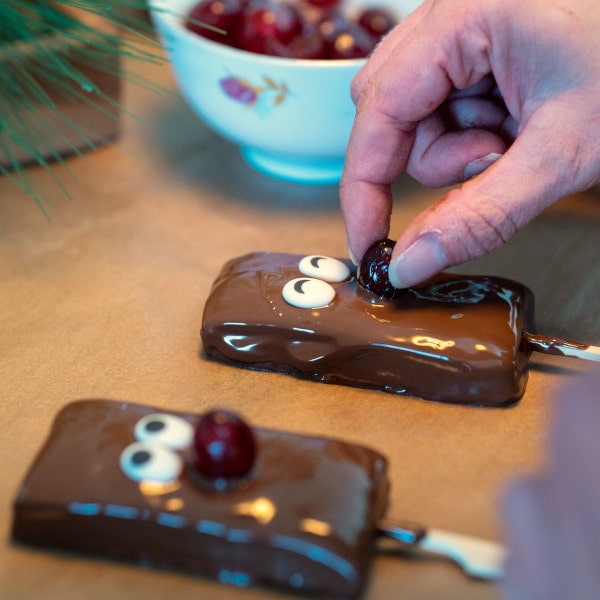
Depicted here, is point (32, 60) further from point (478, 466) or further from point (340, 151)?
point (478, 466)

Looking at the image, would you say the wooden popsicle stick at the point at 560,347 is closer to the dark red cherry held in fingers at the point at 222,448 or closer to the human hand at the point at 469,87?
the human hand at the point at 469,87

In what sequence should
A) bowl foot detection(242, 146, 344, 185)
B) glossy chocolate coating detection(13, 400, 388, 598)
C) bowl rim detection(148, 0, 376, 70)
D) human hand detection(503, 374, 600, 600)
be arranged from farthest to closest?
bowl foot detection(242, 146, 344, 185)
bowl rim detection(148, 0, 376, 70)
glossy chocolate coating detection(13, 400, 388, 598)
human hand detection(503, 374, 600, 600)

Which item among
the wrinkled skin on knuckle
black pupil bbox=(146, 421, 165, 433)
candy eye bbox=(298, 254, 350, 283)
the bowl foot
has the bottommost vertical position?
the bowl foot

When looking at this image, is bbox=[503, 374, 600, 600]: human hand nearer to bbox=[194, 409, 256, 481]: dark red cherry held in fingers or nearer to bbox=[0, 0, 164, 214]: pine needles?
bbox=[194, 409, 256, 481]: dark red cherry held in fingers

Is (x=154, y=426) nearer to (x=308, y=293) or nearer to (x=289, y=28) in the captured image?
(x=308, y=293)

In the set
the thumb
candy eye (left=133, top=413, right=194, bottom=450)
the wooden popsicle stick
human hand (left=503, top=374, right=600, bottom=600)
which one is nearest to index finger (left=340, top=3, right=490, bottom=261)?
the thumb

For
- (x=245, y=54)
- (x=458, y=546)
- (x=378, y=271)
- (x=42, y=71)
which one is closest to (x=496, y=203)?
(x=378, y=271)
